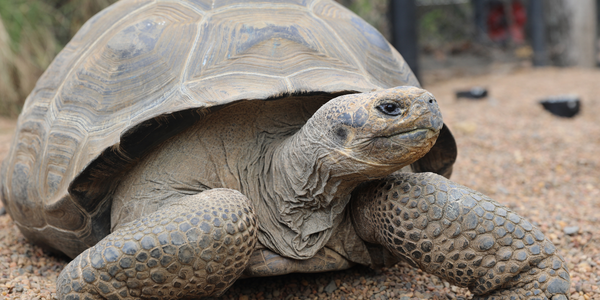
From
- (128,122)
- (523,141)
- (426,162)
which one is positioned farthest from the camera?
(523,141)

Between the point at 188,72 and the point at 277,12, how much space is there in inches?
20.3

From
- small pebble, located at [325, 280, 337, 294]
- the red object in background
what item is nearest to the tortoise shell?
small pebble, located at [325, 280, 337, 294]

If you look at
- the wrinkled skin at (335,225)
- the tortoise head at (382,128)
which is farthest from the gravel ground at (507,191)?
the tortoise head at (382,128)

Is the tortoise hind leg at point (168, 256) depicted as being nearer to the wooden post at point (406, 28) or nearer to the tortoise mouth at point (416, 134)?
the tortoise mouth at point (416, 134)

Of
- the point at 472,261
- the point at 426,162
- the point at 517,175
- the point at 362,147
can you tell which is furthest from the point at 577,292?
the point at 517,175

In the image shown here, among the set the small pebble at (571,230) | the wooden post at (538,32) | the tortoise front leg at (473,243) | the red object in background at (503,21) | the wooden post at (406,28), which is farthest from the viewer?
the red object in background at (503,21)

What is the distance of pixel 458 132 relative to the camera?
16.4ft

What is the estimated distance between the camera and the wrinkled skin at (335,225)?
163 centimetres

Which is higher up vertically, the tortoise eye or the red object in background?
the tortoise eye

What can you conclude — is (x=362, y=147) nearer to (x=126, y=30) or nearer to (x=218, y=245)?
(x=218, y=245)

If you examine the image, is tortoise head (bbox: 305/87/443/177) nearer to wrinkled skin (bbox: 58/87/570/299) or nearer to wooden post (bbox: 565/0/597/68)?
wrinkled skin (bbox: 58/87/570/299)

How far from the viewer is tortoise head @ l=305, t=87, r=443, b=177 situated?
1.58m

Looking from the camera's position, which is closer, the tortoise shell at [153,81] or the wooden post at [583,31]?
the tortoise shell at [153,81]

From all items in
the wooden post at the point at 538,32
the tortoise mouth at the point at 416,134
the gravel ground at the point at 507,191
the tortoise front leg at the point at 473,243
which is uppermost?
the tortoise mouth at the point at 416,134
